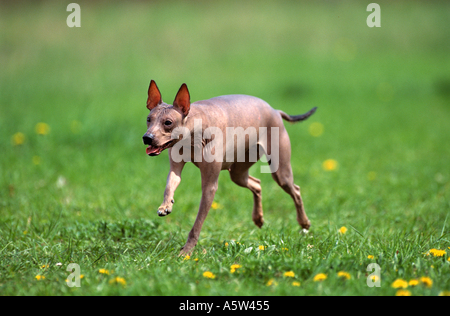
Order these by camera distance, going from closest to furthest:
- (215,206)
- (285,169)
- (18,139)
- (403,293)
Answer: (403,293)
(285,169)
(215,206)
(18,139)

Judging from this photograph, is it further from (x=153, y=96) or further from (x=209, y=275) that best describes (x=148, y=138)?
(x=209, y=275)

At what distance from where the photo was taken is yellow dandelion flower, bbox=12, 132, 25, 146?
6.78 meters

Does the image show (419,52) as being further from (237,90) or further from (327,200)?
(327,200)

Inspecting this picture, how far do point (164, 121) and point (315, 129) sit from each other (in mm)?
5431

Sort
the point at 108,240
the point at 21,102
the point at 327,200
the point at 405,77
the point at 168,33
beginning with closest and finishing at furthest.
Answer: the point at 108,240
the point at 327,200
the point at 21,102
the point at 405,77
the point at 168,33

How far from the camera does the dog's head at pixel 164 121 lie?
3102 millimetres

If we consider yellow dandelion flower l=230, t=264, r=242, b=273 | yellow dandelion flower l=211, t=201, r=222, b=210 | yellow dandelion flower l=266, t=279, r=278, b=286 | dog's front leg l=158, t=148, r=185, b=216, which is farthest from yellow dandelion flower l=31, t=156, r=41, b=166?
yellow dandelion flower l=266, t=279, r=278, b=286

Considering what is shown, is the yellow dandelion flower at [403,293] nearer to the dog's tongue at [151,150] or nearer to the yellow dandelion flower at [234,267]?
the yellow dandelion flower at [234,267]

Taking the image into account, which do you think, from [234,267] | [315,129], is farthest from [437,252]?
[315,129]

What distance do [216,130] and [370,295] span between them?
140 centimetres

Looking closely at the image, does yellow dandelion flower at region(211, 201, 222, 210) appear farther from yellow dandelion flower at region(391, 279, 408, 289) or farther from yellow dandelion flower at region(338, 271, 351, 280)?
yellow dandelion flower at region(391, 279, 408, 289)

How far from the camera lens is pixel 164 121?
316cm

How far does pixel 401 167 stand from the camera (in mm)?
6516
